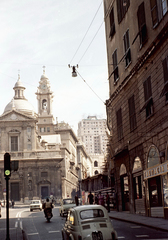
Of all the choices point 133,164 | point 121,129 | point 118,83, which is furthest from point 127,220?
point 118,83

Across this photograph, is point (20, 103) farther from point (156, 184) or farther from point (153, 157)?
point (156, 184)

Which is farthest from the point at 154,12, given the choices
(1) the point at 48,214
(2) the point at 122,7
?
(1) the point at 48,214

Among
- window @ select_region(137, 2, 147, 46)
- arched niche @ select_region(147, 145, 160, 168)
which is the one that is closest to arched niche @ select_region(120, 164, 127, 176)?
arched niche @ select_region(147, 145, 160, 168)

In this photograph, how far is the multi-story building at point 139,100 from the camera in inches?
732

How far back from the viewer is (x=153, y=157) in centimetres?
2039

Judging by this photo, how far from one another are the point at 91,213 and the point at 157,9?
1222cm

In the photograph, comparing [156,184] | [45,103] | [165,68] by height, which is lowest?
[156,184]

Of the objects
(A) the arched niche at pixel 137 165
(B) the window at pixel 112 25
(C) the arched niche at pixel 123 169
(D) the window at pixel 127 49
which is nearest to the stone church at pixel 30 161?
(C) the arched niche at pixel 123 169

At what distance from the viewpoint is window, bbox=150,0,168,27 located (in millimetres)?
17984

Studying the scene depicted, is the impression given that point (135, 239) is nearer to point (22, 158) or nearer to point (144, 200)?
point (144, 200)

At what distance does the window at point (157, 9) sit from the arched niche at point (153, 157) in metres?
6.97

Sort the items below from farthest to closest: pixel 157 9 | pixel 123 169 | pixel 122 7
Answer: pixel 123 169 < pixel 122 7 < pixel 157 9

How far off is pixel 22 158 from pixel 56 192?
1044 cm

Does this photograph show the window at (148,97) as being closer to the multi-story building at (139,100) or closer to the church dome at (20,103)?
the multi-story building at (139,100)
